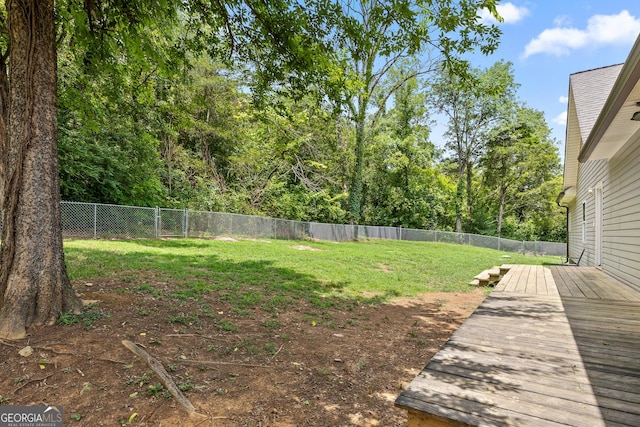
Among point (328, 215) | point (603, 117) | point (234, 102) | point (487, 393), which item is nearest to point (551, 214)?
point (328, 215)

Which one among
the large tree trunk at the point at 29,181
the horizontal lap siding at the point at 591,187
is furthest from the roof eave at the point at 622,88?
the large tree trunk at the point at 29,181

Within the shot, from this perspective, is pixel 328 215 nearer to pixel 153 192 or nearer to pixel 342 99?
pixel 153 192

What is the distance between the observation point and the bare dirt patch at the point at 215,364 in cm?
233

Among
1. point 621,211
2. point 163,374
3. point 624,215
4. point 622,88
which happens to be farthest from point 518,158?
point 163,374

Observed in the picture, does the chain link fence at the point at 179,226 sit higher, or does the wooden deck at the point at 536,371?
the chain link fence at the point at 179,226

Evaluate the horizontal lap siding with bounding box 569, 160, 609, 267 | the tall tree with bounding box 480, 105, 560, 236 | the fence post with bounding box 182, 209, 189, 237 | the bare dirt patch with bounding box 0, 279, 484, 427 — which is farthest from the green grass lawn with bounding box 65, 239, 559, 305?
the tall tree with bounding box 480, 105, 560, 236

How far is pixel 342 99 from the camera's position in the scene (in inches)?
222

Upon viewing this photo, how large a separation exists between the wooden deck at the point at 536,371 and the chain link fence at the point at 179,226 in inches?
462

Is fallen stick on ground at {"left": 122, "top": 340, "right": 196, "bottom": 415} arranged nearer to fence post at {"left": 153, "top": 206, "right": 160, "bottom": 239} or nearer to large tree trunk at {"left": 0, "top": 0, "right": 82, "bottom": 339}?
large tree trunk at {"left": 0, "top": 0, "right": 82, "bottom": 339}

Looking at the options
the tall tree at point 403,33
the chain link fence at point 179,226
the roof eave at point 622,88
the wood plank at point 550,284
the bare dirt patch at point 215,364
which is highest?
the tall tree at point 403,33

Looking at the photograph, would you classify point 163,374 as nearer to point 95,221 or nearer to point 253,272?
point 253,272

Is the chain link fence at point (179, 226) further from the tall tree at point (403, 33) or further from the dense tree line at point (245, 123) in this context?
the tall tree at point (403, 33)

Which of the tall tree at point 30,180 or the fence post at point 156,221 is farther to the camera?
the fence post at point 156,221

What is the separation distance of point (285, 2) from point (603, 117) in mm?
4361
